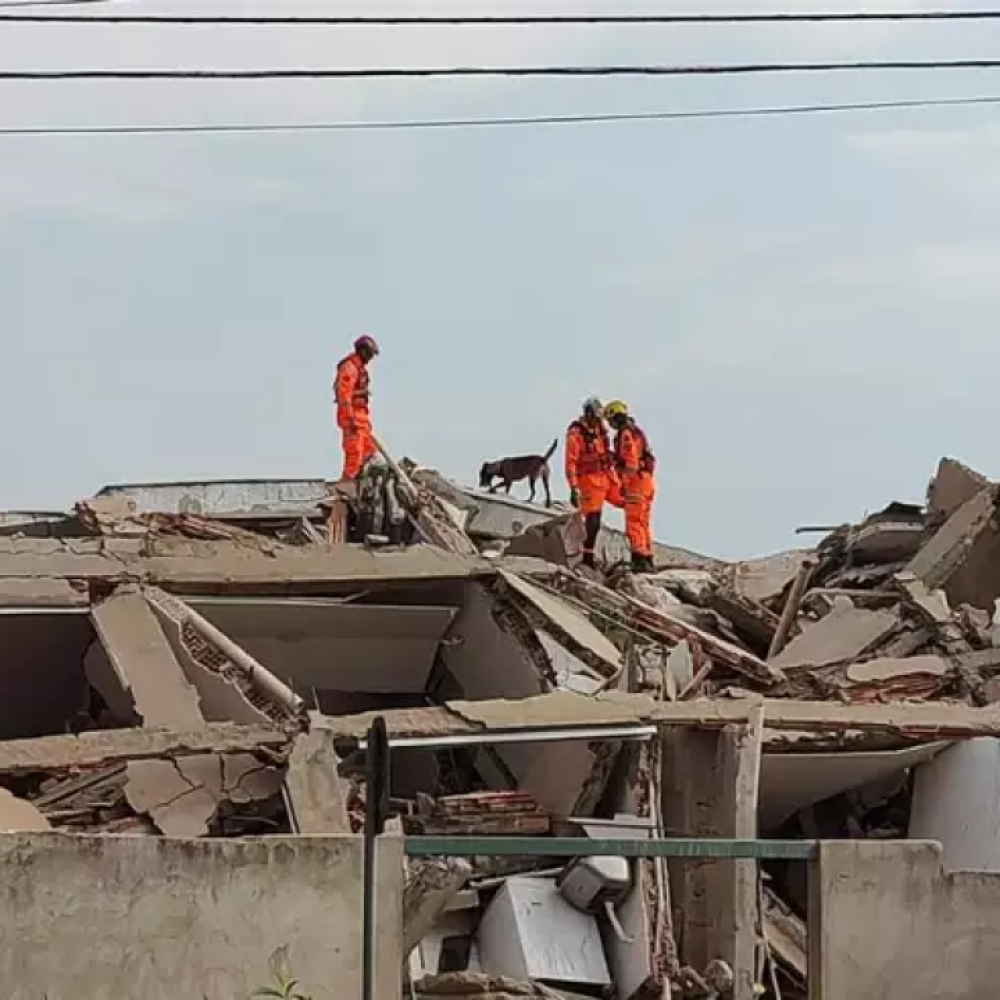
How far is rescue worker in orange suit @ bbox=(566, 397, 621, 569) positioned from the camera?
15461mm

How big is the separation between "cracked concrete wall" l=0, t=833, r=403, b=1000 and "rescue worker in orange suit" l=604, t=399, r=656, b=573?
31.1ft

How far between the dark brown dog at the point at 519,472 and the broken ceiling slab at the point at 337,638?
9.76 m

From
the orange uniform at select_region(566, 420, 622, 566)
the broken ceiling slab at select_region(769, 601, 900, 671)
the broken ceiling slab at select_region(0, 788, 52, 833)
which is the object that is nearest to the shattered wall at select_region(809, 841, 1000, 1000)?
the broken ceiling slab at select_region(0, 788, 52, 833)

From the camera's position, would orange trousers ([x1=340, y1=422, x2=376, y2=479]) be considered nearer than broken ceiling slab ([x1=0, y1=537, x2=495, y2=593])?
No

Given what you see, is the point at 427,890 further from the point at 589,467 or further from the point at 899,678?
the point at 589,467

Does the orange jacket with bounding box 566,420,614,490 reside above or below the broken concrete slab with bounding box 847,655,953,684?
above

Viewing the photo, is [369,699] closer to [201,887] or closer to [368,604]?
[368,604]

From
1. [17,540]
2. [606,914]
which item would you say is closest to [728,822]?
[606,914]

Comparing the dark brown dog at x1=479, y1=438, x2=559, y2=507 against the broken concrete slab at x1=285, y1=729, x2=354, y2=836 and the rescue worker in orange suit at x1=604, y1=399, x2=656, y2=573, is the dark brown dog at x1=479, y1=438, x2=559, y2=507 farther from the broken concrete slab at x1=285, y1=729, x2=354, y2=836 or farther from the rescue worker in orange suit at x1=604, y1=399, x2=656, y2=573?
the broken concrete slab at x1=285, y1=729, x2=354, y2=836

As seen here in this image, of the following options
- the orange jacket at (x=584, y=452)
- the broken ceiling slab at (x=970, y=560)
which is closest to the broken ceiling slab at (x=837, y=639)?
the broken ceiling slab at (x=970, y=560)

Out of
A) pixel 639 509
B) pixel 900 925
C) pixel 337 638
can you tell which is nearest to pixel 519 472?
pixel 639 509

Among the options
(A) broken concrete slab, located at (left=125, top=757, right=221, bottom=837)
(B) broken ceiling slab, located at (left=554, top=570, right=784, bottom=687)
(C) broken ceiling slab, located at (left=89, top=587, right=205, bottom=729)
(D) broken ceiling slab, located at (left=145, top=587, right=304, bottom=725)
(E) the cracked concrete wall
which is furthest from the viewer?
(B) broken ceiling slab, located at (left=554, top=570, right=784, bottom=687)

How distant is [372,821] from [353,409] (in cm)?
1015

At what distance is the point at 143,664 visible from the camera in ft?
32.9
